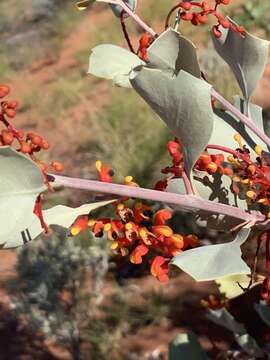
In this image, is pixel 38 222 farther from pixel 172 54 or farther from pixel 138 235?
pixel 172 54

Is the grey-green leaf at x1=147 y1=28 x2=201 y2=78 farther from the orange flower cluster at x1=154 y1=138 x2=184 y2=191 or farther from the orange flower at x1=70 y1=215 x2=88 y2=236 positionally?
the orange flower at x1=70 y1=215 x2=88 y2=236

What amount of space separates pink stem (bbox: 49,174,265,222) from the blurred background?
0.85 m

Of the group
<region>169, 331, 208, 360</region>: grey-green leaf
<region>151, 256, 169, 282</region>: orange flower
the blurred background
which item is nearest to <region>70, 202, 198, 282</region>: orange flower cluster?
<region>151, 256, 169, 282</region>: orange flower

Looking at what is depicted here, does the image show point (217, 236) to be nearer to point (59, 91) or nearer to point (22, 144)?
point (22, 144)

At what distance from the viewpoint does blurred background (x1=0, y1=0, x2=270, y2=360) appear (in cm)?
317

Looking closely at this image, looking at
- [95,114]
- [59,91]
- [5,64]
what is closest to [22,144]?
[95,114]

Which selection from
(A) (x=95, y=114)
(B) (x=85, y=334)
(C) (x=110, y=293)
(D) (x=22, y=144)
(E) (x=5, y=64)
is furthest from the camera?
(E) (x=5, y=64)

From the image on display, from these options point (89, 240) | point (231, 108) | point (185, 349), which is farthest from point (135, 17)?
point (89, 240)

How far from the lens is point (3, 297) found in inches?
151

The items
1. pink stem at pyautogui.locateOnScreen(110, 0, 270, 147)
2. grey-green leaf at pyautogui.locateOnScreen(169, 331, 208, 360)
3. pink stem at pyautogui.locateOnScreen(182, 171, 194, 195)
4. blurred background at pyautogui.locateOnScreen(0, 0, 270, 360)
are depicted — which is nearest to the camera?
pink stem at pyautogui.locateOnScreen(182, 171, 194, 195)

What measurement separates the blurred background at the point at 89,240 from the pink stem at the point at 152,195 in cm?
85

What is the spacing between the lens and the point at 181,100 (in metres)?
0.77

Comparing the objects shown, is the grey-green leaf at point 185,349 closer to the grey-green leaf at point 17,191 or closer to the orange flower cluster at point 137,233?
the orange flower cluster at point 137,233

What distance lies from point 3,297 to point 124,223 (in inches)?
124
